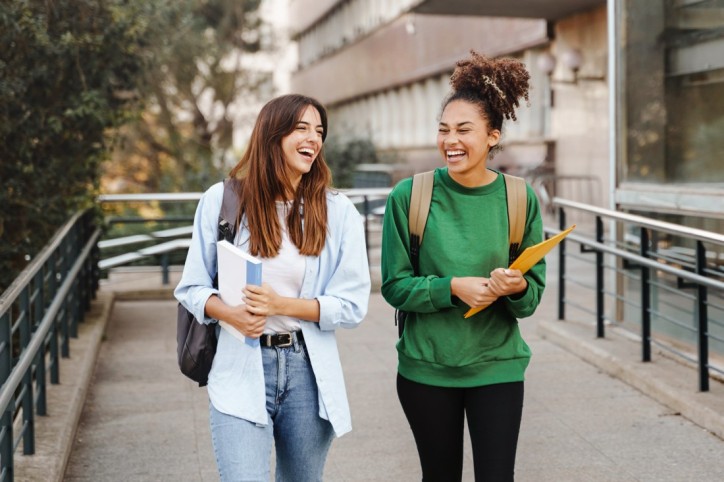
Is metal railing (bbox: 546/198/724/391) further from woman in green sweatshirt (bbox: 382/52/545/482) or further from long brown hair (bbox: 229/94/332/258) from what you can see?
long brown hair (bbox: 229/94/332/258)

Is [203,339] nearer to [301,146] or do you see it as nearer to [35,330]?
[301,146]

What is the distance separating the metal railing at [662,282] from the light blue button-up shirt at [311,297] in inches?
119

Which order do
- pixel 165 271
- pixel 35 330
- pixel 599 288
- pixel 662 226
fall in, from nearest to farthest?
pixel 35 330 → pixel 662 226 → pixel 599 288 → pixel 165 271

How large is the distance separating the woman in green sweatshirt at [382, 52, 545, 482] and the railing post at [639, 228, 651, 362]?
3796 millimetres

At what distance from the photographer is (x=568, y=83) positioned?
61.2 ft

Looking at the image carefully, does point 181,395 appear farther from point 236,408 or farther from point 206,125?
point 206,125

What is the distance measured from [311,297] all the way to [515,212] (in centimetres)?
70

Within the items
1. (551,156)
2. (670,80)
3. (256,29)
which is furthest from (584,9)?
(256,29)

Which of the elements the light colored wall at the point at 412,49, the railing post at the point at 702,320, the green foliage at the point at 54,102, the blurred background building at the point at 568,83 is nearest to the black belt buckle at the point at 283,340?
the blurred background building at the point at 568,83

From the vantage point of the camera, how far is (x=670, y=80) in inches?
315

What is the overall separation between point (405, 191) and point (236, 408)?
0.85 meters

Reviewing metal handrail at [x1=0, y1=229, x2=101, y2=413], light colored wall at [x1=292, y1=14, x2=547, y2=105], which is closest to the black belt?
metal handrail at [x1=0, y1=229, x2=101, y2=413]

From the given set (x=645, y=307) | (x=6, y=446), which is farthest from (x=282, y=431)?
(x=645, y=307)

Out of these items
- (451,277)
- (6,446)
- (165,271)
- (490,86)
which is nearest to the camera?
(451,277)
